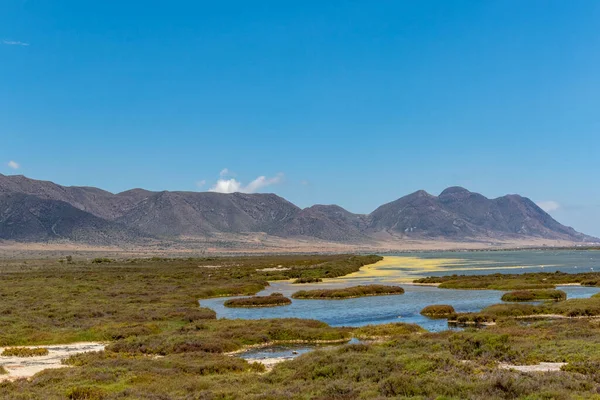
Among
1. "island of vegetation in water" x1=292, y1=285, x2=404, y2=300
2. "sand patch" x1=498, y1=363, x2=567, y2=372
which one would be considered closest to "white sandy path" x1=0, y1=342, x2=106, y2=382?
"sand patch" x1=498, y1=363, x2=567, y2=372

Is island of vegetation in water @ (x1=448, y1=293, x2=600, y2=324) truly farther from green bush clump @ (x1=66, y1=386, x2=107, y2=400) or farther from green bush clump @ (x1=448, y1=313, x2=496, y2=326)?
green bush clump @ (x1=66, y1=386, x2=107, y2=400)

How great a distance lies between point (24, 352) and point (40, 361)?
221cm

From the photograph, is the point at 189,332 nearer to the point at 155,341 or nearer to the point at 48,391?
the point at 155,341

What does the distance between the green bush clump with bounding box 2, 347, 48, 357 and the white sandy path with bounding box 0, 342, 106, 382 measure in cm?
39

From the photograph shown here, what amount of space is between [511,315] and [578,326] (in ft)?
24.7

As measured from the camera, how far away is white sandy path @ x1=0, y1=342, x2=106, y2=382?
75.1 feet

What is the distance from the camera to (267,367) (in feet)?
78.2

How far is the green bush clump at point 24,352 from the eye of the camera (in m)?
27.2

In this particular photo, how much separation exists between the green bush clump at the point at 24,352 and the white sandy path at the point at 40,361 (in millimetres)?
387

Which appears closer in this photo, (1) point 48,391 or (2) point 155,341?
(1) point 48,391

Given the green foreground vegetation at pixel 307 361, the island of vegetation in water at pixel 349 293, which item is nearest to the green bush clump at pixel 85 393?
the green foreground vegetation at pixel 307 361

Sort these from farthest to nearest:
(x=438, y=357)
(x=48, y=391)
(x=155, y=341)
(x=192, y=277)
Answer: (x=192, y=277) < (x=155, y=341) < (x=438, y=357) < (x=48, y=391)

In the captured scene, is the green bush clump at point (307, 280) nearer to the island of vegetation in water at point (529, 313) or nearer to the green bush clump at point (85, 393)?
the island of vegetation in water at point (529, 313)

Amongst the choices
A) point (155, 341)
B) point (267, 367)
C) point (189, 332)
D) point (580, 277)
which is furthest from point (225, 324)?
point (580, 277)
